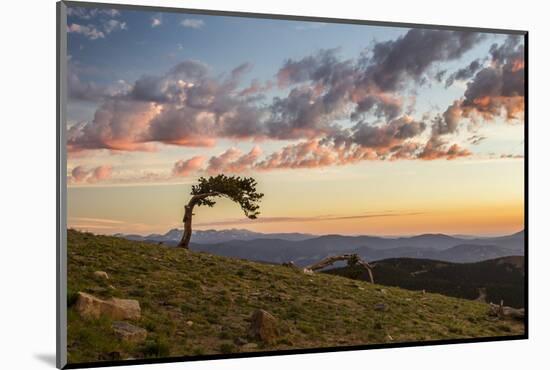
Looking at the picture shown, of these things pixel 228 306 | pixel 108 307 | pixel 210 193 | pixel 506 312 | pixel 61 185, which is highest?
pixel 61 185

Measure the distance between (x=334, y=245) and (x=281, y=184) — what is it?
1.38 meters

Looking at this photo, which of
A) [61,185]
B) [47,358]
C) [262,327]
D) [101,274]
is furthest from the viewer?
[262,327]

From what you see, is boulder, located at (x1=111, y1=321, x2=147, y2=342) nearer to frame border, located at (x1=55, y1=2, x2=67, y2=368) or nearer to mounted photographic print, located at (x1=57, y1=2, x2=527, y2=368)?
mounted photographic print, located at (x1=57, y1=2, x2=527, y2=368)

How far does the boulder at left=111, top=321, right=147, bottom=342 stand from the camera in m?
13.4

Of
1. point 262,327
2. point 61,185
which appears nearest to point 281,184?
point 262,327

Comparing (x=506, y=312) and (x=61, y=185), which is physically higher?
(x=61, y=185)

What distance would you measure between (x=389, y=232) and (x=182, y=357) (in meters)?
4.17

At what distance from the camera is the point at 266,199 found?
49.3 feet

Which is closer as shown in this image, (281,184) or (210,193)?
(210,193)

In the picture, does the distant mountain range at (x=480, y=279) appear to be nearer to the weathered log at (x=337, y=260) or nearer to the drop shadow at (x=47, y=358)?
the weathered log at (x=337, y=260)

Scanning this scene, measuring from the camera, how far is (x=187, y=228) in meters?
14.4

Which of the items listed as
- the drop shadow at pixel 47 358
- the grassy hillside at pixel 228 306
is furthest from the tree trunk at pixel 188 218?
the drop shadow at pixel 47 358

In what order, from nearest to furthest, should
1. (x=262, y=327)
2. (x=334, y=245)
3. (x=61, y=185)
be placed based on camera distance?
(x=61, y=185)
(x=262, y=327)
(x=334, y=245)

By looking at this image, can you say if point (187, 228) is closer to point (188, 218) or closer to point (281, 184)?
point (188, 218)
